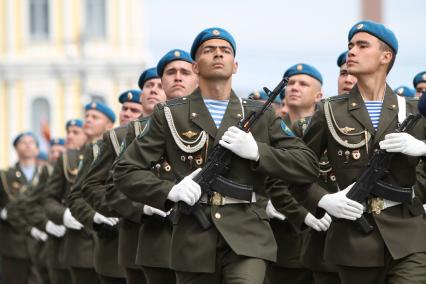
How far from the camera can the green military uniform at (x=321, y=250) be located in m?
10.5

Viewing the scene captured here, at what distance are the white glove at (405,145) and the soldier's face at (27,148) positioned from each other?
11532 millimetres

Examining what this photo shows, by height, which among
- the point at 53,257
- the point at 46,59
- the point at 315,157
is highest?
the point at 315,157

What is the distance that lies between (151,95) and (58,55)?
186 feet

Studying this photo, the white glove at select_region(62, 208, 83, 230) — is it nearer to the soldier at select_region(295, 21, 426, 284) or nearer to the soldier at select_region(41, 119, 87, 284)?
the soldier at select_region(41, 119, 87, 284)

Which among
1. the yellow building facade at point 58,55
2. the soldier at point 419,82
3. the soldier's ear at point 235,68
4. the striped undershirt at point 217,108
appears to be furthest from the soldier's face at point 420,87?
the yellow building facade at point 58,55

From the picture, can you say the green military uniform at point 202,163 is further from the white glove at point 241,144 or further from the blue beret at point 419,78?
the blue beret at point 419,78

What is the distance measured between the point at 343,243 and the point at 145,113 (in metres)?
3.17

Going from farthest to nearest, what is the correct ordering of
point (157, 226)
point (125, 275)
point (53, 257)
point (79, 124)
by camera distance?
point (79, 124), point (53, 257), point (125, 275), point (157, 226)

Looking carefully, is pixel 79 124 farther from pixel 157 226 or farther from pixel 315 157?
pixel 315 157

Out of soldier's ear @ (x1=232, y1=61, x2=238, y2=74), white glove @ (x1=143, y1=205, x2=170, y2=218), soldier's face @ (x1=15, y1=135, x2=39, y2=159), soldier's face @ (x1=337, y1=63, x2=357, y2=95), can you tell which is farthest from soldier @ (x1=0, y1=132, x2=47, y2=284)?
soldier's ear @ (x1=232, y1=61, x2=238, y2=74)

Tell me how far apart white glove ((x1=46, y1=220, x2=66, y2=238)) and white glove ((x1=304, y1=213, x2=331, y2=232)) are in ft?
17.2

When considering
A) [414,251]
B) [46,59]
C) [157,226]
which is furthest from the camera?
[46,59]

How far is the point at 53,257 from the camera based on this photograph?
51.1 feet

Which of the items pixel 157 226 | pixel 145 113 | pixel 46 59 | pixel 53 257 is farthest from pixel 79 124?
pixel 46 59
